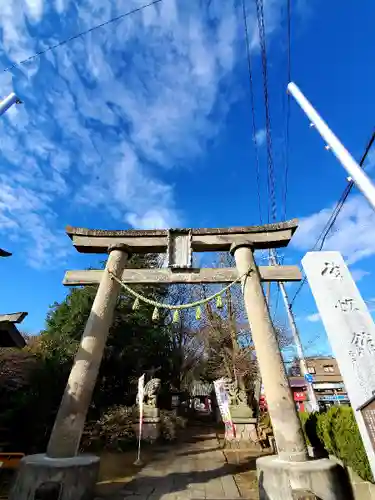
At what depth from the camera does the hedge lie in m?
4.63

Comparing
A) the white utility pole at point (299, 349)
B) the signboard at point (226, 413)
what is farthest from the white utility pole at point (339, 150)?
the signboard at point (226, 413)

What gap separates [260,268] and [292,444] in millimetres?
3747

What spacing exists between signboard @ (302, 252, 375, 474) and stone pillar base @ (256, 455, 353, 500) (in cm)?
96

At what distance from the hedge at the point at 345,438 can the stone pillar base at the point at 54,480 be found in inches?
171

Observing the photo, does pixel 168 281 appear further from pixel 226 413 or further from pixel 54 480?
pixel 226 413

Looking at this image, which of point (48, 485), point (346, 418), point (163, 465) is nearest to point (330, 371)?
point (163, 465)

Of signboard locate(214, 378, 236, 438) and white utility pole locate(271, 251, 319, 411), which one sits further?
white utility pole locate(271, 251, 319, 411)

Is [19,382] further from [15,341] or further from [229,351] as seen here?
[229,351]

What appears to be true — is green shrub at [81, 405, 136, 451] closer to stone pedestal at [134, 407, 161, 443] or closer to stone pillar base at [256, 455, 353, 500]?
stone pedestal at [134, 407, 161, 443]

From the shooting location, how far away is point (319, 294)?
5.37m

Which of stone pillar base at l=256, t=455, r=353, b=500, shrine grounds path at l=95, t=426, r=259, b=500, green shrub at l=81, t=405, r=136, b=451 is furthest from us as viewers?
green shrub at l=81, t=405, r=136, b=451

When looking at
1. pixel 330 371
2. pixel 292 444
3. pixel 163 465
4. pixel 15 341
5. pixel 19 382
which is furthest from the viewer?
pixel 330 371

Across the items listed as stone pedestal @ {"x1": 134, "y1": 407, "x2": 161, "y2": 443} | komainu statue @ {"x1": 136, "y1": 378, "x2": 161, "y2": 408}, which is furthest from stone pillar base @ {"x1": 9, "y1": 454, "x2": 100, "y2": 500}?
komainu statue @ {"x1": 136, "y1": 378, "x2": 161, "y2": 408}

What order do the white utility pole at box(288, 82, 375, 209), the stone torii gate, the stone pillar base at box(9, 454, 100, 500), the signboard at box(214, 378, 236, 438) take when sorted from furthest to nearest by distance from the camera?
the signboard at box(214, 378, 236, 438), the white utility pole at box(288, 82, 375, 209), the stone torii gate, the stone pillar base at box(9, 454, 100, 500)
